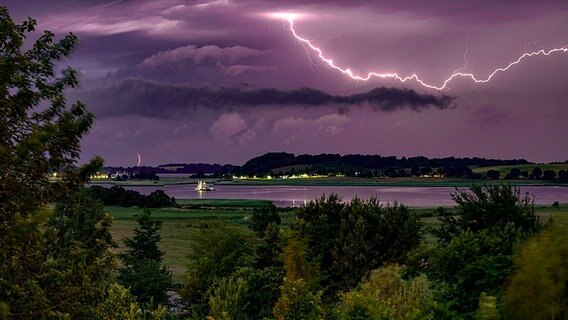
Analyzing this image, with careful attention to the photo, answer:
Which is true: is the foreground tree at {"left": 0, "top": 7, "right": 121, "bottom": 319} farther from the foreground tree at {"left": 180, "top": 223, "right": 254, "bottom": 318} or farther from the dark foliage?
the dark foliage

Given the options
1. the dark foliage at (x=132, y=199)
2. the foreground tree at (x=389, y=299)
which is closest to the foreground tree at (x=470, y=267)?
the foreground tree at (x=389, y=299)

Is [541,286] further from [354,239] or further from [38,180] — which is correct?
[354,239]

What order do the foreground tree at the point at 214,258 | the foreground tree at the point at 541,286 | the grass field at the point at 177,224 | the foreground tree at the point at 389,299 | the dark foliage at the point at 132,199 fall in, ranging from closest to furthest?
the foreground tree at the point at 541,286 < the foreground tree at the point at 389,299 < the foreground tree at the point at 214,258 < the grass field at the point at 177,224 < the dark foliage at the point at 132,199

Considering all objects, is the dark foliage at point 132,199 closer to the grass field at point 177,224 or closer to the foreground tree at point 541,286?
the grass field at point 177,224

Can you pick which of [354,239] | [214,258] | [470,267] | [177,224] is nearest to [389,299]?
[470,267]

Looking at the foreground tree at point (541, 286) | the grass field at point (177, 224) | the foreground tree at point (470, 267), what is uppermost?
the foreground tree at point (541, 286)

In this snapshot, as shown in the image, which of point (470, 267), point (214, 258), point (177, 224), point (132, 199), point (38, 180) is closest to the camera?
point (38, 180)

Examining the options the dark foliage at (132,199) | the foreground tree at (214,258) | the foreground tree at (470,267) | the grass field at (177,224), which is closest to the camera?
the foreground tree at (470,267)

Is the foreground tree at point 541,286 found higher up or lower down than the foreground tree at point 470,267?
higher up
